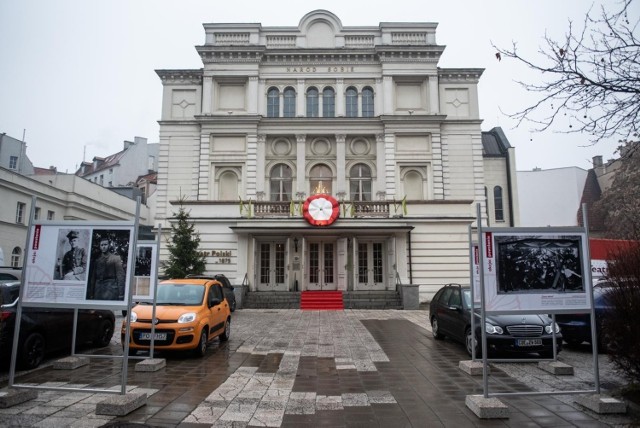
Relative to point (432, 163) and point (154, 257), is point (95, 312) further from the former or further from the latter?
point (432, 163)

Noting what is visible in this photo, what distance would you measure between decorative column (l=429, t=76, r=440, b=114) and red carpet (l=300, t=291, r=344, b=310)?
48.8 feet

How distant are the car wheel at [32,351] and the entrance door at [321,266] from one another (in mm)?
18310

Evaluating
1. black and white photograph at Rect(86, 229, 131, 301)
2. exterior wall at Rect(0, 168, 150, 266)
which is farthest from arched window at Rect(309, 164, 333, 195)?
black and white photograph at Rect(86, 229, 131, 301)

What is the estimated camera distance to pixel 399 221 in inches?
1034

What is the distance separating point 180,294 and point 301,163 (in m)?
20.8

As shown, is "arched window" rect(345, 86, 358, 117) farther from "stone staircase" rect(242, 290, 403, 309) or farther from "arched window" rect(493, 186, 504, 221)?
"stone staircase" rect(242, 290, 403, 309)

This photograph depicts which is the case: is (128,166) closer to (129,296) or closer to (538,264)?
(129,296)

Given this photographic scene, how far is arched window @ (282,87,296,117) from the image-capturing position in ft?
106

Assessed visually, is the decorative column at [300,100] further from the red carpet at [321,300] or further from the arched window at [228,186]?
the red carpet at [321,300]

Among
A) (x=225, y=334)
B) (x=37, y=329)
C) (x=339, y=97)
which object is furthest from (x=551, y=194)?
(x=37, y=329)

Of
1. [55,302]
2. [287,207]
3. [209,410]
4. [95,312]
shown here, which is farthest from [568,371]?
[287,207]

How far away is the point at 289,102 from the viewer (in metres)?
32.4

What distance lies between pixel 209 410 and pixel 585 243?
19.8 feet

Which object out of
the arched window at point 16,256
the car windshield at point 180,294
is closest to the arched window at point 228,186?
the arched window at point 16,256
